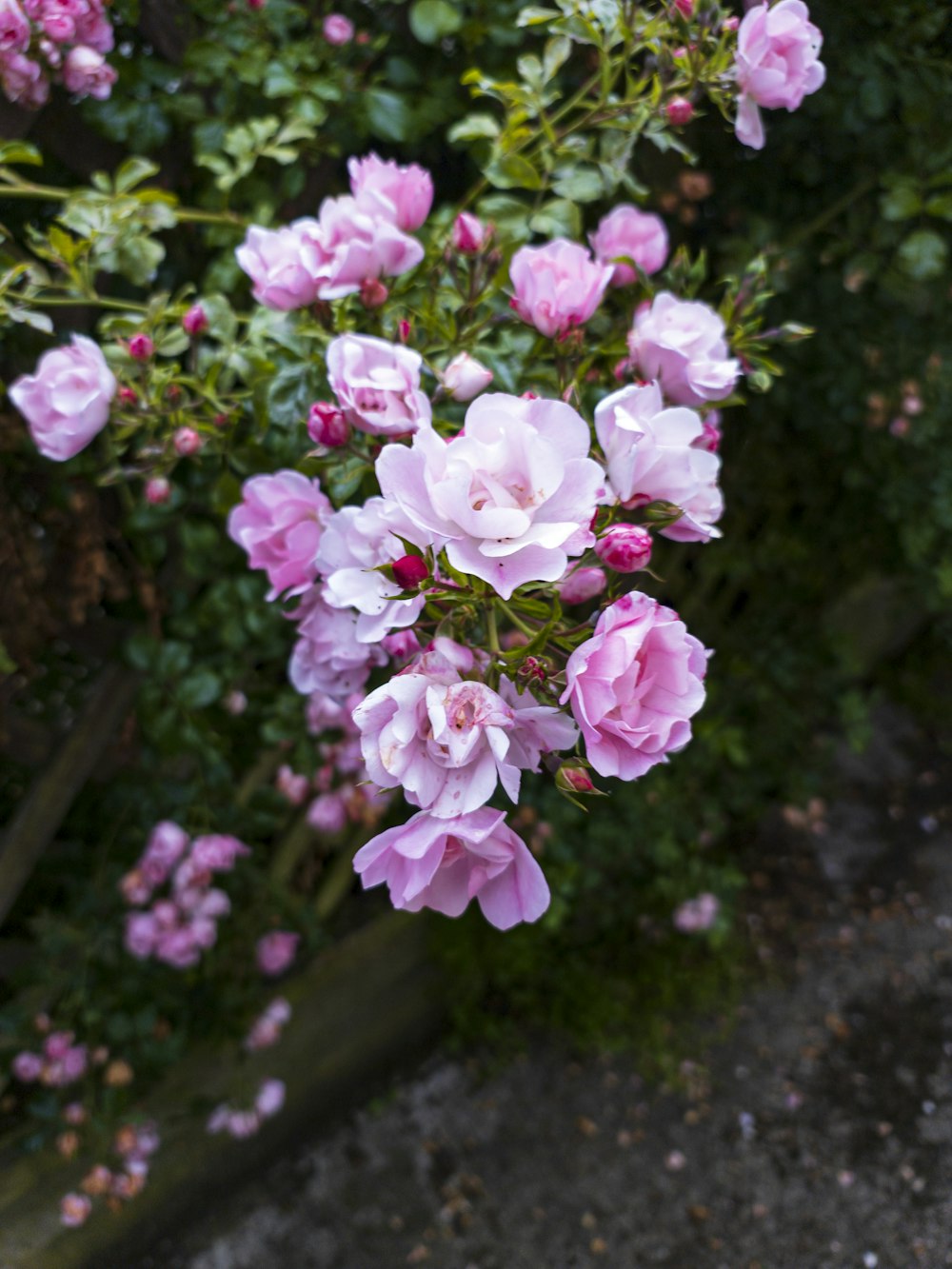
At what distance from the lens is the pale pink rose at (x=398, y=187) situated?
2.62ft

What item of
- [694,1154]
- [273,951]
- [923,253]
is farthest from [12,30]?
[694,1154]

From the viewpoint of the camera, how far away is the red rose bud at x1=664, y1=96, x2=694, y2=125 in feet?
2.77

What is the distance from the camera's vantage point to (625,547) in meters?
0.59

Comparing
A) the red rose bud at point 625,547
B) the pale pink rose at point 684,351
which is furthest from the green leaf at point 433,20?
the red rose bud at point 625,547

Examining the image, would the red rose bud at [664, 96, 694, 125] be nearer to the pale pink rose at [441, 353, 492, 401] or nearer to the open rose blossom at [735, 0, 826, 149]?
the open rose blossom at [735, 0, 826, 149]

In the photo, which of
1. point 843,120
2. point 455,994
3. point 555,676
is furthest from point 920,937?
point 555,676

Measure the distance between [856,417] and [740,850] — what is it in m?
1.27

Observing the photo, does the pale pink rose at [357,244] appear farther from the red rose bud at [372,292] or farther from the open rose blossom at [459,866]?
the open rose blossom at [459,866]

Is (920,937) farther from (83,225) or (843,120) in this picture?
(83,225)

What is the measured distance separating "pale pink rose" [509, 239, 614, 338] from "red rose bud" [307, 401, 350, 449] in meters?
0.18

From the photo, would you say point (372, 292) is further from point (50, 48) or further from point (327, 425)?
point (50, 48)

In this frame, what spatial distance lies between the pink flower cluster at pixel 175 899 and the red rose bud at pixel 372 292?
877 millimetres

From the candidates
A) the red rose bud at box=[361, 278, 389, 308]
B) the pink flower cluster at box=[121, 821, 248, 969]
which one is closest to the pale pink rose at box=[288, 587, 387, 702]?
the red rose bud at box=[361, 278, 389, 308]

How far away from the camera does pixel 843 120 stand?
1244 millimetres
